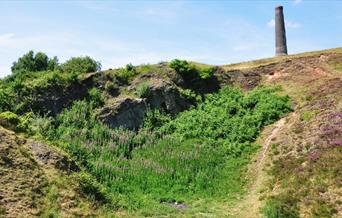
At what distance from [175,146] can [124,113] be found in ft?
19.4

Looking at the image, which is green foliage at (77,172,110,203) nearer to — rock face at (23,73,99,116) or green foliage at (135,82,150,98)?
rock face at (23,73,99,116)

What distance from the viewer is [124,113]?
120ft

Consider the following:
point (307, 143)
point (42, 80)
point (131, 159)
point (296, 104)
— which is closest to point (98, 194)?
point (131, 159)

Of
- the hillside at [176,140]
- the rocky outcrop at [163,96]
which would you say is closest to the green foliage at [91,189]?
the hillside at [176,140]

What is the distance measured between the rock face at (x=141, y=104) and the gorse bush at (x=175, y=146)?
85 cm

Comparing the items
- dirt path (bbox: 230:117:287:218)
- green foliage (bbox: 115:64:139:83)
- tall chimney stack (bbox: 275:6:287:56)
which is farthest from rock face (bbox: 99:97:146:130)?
tall chimney stack (bbox: 275:6:287:56)

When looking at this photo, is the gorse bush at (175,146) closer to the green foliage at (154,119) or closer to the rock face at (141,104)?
the green foliage at (154,119)

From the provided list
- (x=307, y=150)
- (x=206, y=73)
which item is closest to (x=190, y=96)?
(x=206, y=73)

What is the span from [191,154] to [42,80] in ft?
48.7

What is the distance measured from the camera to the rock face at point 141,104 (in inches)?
1431

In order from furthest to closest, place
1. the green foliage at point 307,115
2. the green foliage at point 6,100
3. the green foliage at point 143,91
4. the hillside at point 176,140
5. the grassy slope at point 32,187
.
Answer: the green foliage at point 143,91 < the green foliage at point 6,100 < the green foliage at point 307,115 < the hillside at point 176,140 < the grassy slope at point 32,187

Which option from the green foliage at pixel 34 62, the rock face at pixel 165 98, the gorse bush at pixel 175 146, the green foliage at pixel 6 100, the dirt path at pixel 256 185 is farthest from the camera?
the green foliage at pixel 34 62

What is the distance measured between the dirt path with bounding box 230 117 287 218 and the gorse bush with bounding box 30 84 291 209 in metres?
0.84

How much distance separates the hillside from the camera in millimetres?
23156
